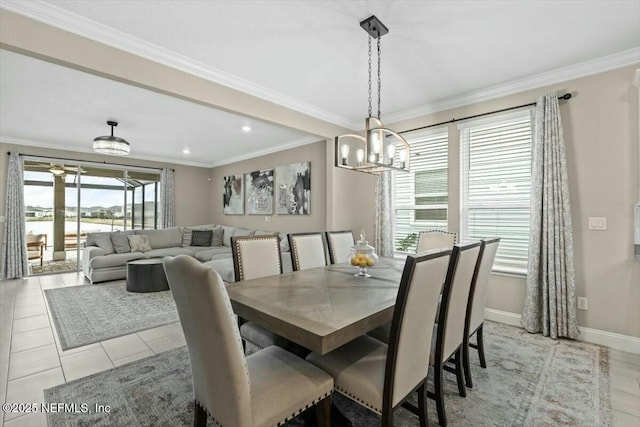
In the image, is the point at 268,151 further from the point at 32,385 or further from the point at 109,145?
the point at 32,385

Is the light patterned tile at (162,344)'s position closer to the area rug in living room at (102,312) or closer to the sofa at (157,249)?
the area rug in living room at (102,312)

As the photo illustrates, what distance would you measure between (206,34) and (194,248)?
16.7 ft

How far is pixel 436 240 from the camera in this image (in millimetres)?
3057

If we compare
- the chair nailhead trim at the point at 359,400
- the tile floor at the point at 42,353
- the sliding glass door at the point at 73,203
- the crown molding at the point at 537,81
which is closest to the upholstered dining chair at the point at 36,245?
the sliding glass door at the point at 73,203

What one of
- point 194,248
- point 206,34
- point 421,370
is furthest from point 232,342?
point 194,248

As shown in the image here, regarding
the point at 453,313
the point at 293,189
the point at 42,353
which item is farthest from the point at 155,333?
the point at 293,189

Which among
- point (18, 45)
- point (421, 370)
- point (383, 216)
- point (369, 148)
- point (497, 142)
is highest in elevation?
point (18, 45)

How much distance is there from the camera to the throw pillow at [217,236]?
22.8 ft

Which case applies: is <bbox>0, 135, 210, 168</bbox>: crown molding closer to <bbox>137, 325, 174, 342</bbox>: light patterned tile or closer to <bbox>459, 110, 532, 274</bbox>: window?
<bbox>137, 325, 174, 342</bbox>: light patterned tile

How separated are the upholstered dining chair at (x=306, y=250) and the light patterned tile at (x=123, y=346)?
63.0 inches

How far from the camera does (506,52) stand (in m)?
2.65

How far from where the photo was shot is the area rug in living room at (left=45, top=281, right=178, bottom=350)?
9.91 ft

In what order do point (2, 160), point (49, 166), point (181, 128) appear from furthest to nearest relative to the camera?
point (49, 166)
point (2, 160)
point (181, 128)

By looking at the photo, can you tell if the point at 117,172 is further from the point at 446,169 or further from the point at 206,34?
the point at 446,169
